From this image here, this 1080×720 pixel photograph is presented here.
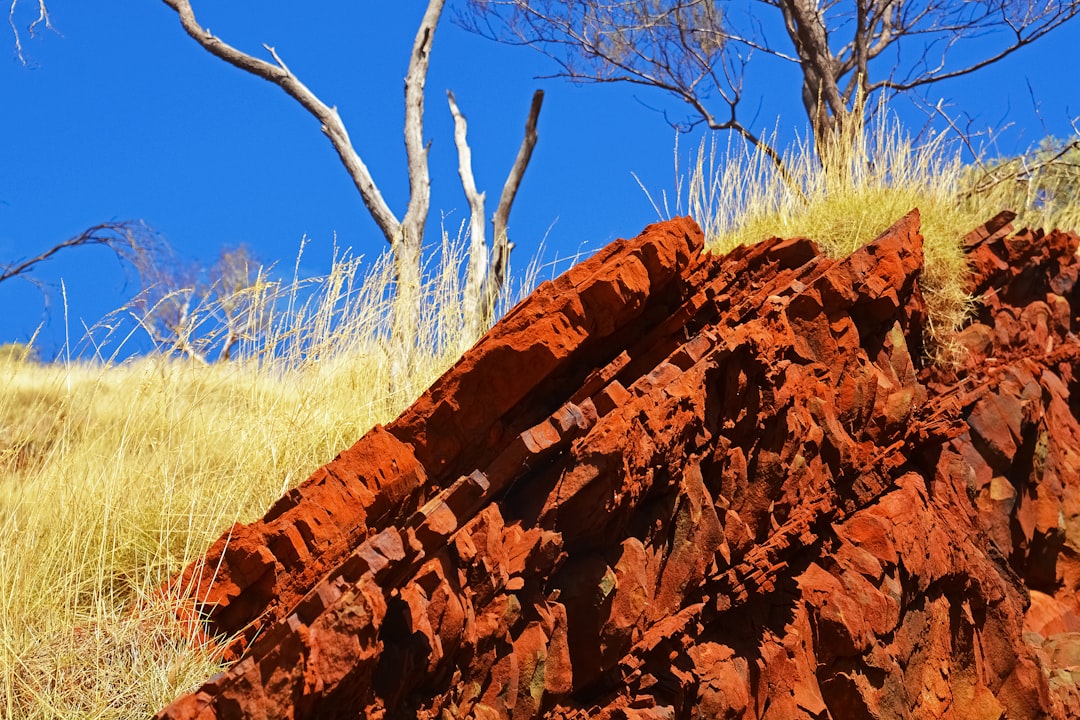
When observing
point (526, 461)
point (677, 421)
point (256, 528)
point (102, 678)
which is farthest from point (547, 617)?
point (102, 678)

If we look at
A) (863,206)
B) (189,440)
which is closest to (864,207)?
(863,206)

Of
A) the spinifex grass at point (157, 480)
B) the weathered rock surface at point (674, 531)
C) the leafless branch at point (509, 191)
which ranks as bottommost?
the weathered rock surface at point (674, 531)

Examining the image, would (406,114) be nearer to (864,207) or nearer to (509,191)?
(509,191)

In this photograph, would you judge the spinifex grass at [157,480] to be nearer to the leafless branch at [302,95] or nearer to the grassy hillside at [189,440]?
the grassy hillside at [189,440]

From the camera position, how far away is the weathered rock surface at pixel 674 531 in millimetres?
3299

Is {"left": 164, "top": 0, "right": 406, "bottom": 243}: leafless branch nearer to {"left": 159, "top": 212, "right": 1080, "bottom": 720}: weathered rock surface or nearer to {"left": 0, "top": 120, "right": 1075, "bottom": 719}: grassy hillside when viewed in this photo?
{"left": 0, "top": 120, "right": 1075, "bottom": 719}: grassy hillside

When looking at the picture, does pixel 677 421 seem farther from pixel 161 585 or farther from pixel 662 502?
pixel 161 585

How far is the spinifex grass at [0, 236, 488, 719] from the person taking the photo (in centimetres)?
362

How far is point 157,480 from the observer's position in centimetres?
466

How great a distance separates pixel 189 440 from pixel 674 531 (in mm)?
2448

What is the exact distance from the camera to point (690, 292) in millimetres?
4582

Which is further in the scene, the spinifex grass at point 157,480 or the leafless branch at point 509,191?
the leafless branch at point 509,191

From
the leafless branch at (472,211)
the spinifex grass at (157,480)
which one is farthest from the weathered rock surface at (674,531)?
the leafless branch at (472,211)

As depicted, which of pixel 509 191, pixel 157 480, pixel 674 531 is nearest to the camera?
pixel 674 531
